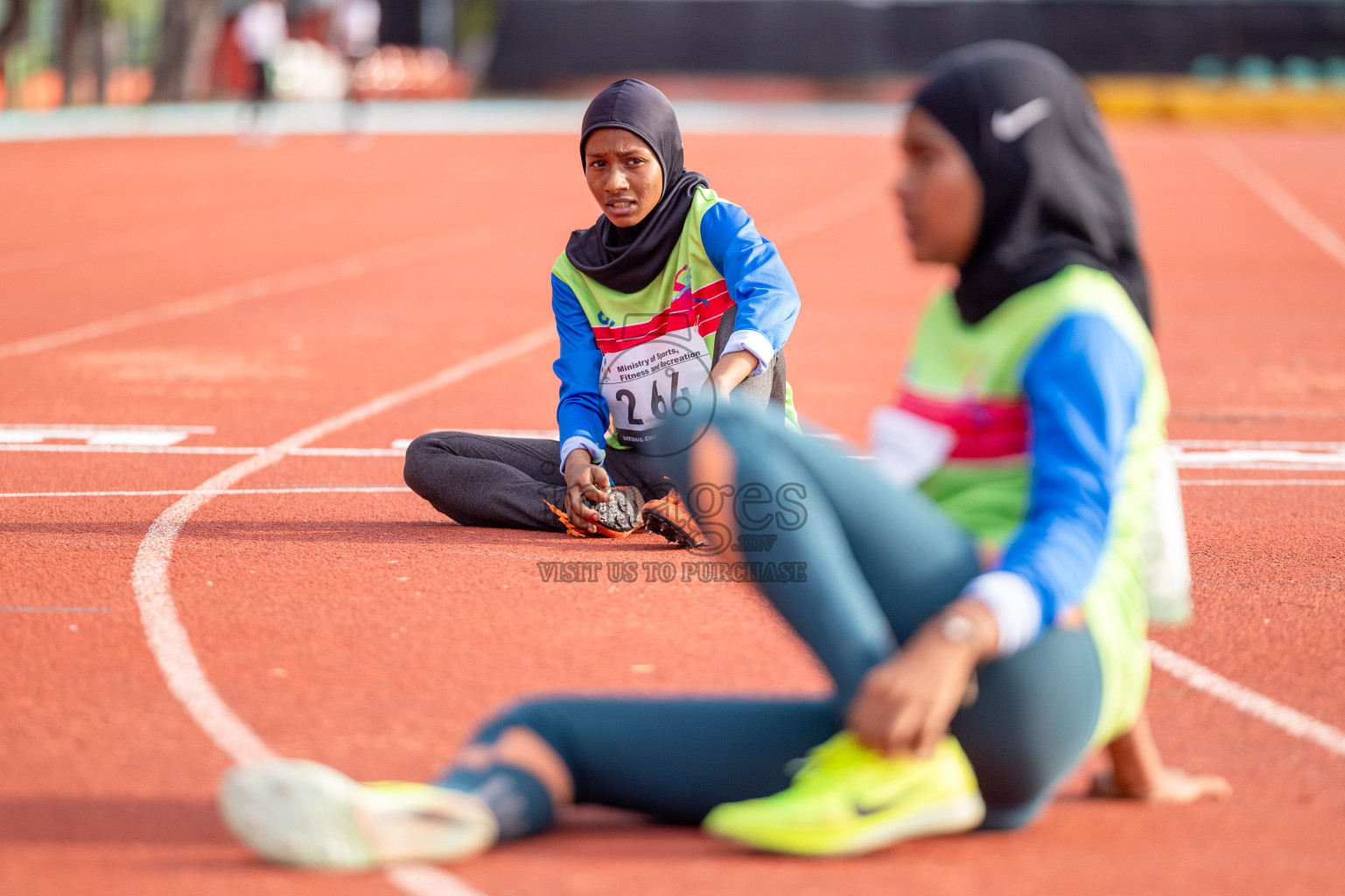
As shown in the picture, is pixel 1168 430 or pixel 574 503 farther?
pixel 1168 430

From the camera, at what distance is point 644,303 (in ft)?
18.1

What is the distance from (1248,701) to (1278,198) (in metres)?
21.1

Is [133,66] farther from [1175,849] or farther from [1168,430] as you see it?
[1175,849]

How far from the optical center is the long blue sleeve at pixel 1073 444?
2.81 m

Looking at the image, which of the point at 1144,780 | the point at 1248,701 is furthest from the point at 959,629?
the point at 1248,701

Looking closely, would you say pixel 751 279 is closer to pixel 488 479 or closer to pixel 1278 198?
pixel 488 479

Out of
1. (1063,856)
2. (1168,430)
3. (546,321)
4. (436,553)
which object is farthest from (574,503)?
(546,321)

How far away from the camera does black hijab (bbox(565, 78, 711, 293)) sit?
5352mm

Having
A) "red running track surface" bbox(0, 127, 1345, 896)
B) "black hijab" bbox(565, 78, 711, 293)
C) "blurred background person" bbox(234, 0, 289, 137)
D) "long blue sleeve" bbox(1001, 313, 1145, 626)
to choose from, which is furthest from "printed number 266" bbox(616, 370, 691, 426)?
"blurred background person" bbox(234, 0, 289, 137)

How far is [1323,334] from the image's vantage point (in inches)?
477

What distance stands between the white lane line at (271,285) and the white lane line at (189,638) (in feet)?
12.0

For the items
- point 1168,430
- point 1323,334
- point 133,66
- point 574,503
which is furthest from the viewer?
point 133,66

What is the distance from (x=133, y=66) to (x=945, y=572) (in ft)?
182

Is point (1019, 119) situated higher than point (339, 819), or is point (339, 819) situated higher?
point (1019, 119)
